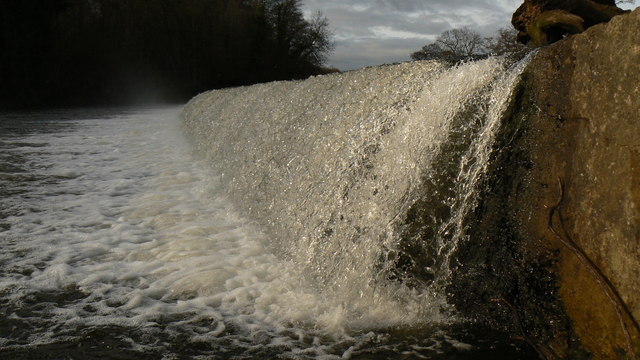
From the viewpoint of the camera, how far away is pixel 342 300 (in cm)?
332

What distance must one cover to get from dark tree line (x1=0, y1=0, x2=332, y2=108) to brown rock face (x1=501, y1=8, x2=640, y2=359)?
2466 cm

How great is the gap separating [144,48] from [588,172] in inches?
1336

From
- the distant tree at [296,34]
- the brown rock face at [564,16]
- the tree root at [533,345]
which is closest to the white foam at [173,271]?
the tree root at [533,345]

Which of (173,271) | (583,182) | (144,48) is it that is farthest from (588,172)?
(144,48)

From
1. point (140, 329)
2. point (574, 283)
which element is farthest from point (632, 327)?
point (140, 329)

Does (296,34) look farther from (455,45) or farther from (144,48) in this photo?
(455,45)

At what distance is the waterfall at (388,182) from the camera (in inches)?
124

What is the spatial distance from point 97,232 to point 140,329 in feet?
6.84

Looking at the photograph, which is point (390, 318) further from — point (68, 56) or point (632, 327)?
point (68, 56)

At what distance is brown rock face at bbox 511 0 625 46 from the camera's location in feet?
17.0

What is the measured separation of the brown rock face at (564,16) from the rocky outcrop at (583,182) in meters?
2.74

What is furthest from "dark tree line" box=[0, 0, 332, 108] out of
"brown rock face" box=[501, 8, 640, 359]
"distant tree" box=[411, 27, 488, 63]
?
"brown rock face" box=[501, 8, 640, 359]

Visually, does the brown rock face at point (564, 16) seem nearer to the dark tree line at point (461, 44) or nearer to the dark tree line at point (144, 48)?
the dark tree line at point (461, 44)

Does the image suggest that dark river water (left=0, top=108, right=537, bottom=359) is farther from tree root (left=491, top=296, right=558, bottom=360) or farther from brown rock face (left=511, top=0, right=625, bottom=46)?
brown rock face (left=511, top=0, right=625, bottom=46)
